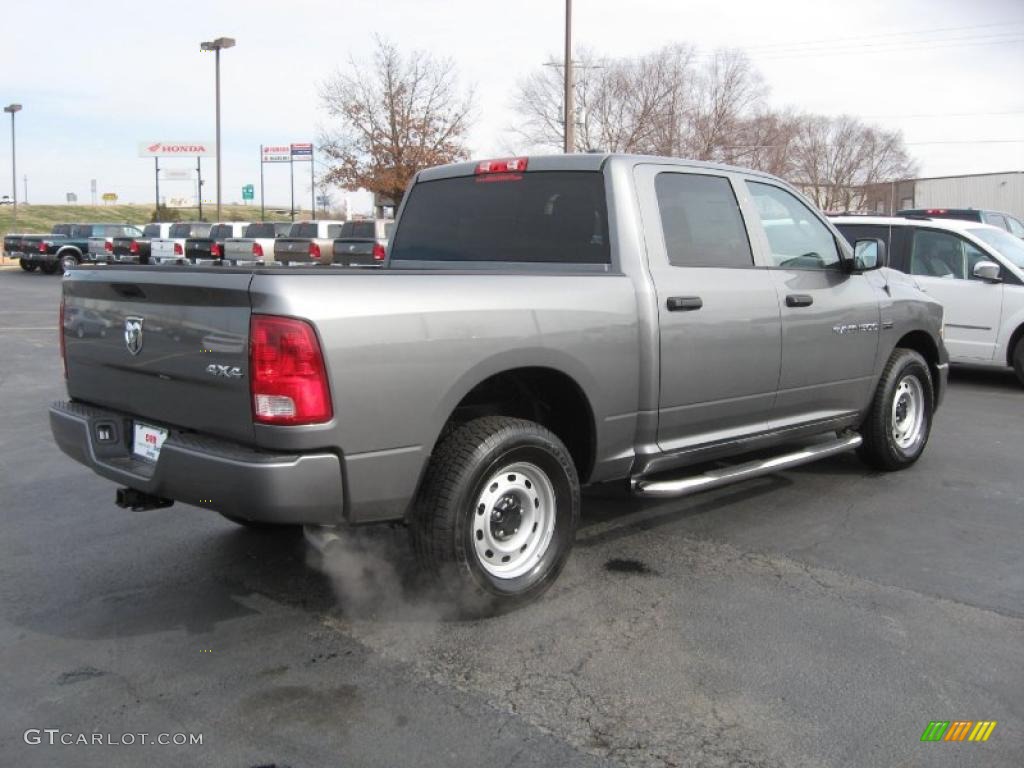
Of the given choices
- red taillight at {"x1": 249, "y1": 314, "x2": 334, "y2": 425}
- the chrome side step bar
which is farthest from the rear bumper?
the chrome side step bar

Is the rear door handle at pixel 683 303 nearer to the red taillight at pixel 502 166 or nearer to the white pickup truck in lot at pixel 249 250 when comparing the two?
the red taillight at pixel 502 166

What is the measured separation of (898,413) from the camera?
6215mm

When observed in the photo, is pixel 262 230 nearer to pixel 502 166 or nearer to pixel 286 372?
pixel 502 166

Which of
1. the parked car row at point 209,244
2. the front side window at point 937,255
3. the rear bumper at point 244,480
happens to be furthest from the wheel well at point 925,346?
the parked car row at point 209,244

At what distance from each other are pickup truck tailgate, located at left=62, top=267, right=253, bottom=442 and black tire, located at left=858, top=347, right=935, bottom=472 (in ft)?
13.7

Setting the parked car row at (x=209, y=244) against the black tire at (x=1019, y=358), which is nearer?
the black tire at (x=1019, y=358)

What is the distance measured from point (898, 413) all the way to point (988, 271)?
4006mm

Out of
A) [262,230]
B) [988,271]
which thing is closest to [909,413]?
[988,271]

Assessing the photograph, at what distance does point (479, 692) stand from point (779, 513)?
8.80ft

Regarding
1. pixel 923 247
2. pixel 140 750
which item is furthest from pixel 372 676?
pixel 923 247

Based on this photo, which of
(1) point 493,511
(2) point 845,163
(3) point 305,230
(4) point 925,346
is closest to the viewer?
(1) point 493,511

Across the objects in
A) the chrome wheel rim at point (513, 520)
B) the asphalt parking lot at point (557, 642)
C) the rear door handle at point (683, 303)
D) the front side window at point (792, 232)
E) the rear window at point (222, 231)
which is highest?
the rear window at point (222, 231)

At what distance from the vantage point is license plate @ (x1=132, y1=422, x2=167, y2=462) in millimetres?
3545

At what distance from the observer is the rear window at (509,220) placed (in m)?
4.43
